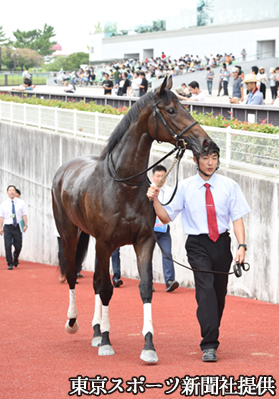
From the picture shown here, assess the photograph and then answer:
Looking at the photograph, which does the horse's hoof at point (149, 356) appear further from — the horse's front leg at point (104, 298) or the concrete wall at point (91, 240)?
the concrete wall at point (91, 240)

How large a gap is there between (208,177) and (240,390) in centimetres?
189

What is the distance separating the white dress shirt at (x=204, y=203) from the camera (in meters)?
5.24

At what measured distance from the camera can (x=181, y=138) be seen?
4.95 m

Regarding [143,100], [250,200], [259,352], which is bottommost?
[259,352]

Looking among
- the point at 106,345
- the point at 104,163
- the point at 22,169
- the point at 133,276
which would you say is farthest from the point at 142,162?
the point at 22,169

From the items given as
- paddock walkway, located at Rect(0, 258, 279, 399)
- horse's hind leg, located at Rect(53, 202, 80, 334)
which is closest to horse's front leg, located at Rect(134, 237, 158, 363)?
paddock walkway, located at Rect(0, 258, 279, 399)

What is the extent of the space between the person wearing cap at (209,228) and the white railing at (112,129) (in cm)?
352

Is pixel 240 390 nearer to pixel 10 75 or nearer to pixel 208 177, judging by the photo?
pixel 208 177

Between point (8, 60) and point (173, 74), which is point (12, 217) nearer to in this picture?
point (173, 74)

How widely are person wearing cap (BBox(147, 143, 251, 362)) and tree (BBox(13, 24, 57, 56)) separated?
11148cm

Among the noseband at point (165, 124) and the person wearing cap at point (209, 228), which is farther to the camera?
the person wearing cap at point (209, 228)

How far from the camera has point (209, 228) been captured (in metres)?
5.20

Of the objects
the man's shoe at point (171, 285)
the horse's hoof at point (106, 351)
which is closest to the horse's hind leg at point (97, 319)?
the horse's hoof at point (106, 351)

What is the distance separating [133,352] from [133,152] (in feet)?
6.27
